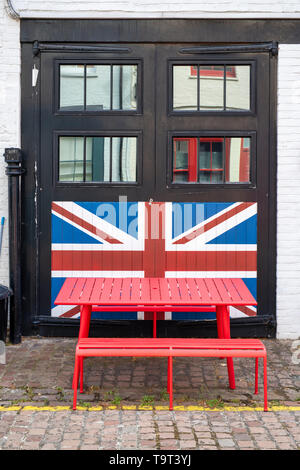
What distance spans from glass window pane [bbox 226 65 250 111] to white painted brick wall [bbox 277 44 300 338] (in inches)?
15.0

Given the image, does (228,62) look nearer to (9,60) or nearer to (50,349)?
(9,60)

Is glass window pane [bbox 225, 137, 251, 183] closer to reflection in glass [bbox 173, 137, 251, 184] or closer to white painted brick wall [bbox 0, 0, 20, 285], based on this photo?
reflection in glass [bbox 173, 137, 251, 184]

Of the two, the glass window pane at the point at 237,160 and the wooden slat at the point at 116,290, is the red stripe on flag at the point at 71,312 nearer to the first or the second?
the wooden slat at the point at 116,290

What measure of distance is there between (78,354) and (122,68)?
11.9 ft

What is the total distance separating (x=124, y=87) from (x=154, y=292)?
2723 millimetres

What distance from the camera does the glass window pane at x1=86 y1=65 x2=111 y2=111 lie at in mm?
6832

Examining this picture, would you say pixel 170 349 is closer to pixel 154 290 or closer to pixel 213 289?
pixel 154 290

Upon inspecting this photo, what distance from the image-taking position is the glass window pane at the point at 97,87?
6832 millimetres

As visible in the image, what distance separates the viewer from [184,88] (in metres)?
6.85

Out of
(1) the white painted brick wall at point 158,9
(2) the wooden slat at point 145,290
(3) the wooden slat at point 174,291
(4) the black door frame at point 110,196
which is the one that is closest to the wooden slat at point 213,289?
(3) the wooden slat at point 174,291

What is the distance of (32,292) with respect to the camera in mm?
6918

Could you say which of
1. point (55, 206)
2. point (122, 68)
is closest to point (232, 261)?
point (55, 206)

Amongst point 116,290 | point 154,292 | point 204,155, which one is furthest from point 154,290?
point 204,155

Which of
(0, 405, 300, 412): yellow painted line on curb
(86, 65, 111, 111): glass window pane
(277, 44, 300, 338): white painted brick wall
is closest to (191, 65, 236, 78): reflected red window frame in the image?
(277, 44, 300, 338): white painted brick wall
